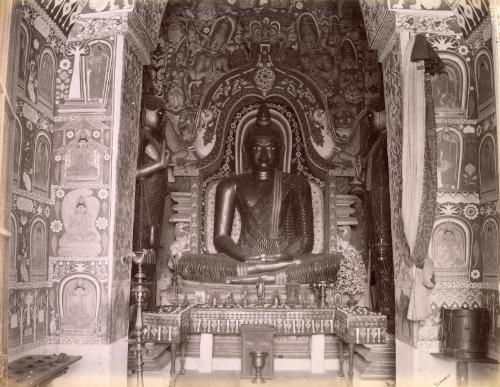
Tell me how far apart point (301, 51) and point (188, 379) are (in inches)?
209

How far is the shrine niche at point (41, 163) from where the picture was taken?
5.88 meters

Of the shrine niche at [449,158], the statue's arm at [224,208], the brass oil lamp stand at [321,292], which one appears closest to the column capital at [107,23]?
the statue's arm at [224,208]

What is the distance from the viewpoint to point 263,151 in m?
9.29

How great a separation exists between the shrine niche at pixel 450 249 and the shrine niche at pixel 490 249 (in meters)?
0.17

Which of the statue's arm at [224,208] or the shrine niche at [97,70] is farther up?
the shrine niche at [97,70]

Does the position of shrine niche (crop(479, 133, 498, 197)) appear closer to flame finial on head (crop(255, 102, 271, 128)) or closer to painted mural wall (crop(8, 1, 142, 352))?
painted mural wall (crop(8, 1, 142, 352))

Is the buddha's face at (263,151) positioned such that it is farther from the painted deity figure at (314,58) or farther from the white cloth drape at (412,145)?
the white cloth drape at (412,145)

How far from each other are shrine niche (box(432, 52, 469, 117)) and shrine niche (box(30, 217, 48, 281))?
→ 4.20m

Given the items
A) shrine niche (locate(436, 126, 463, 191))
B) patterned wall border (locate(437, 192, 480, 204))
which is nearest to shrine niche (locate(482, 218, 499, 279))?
patterned wall border (locate(437, 192, 480, 204))

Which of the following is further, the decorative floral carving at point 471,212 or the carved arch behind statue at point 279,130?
the carved arch behind statue at point 279,130

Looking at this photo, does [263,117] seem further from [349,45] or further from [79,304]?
[79,304]

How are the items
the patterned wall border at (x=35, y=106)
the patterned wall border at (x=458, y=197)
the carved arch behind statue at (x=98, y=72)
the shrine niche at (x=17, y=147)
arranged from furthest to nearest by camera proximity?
the carved arch behind statue at (x=98, y=72) → the patterned wall border at (x=458, y=197) → the patterned wall border at (x=35, y=106) → the shrine niche at (x=17, y=147)

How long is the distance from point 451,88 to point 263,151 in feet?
11.8

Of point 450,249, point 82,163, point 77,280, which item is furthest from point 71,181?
point 450,249
